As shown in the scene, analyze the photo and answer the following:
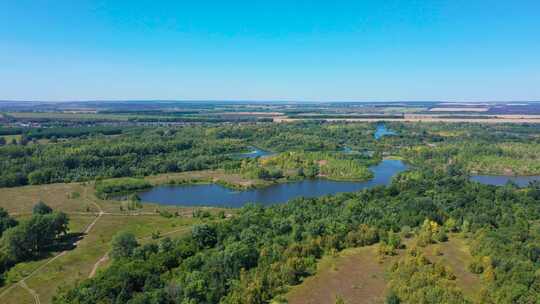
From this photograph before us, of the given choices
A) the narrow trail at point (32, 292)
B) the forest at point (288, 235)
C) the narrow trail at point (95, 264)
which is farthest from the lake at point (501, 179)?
the narrow trail at point (32, 292)

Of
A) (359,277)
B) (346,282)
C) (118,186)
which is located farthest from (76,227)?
(359,277)

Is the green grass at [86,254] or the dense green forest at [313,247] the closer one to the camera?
the dense green forest at [313,247]

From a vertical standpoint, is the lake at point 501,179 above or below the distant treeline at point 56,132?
below

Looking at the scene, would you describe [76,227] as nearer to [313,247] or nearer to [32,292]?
[32,292]

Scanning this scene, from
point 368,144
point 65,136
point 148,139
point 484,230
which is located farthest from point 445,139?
point 65,136

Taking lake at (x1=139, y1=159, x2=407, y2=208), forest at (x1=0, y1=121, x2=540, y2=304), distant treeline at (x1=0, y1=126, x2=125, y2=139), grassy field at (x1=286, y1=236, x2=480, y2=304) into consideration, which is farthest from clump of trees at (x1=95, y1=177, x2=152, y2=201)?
distant treeline at (x1=0, y1=126, x2=125, y2=139)

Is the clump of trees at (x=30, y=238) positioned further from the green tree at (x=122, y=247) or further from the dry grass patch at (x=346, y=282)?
the dry grass patch at (x=346, y=282)

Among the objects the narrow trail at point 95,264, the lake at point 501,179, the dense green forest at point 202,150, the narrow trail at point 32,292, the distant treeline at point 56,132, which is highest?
the distant treeline at point 56,132
